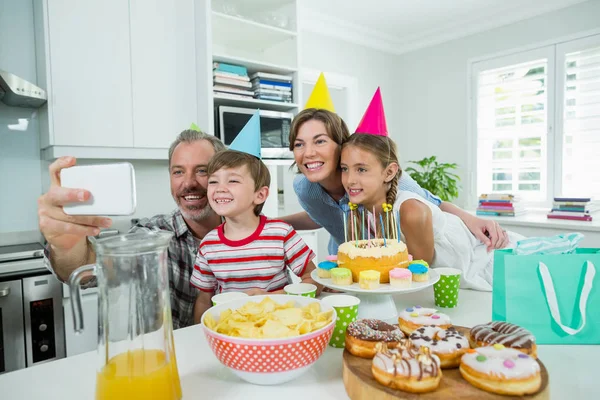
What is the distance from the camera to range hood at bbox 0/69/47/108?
200 cm

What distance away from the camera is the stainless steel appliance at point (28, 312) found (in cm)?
197

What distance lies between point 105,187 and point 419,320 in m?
0.59

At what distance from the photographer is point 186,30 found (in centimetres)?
276

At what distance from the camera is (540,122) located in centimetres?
385

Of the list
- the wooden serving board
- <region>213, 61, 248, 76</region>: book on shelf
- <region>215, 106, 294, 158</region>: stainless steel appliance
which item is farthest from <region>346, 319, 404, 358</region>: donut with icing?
<region>213, 61, 248, 76</region>: book on shelf

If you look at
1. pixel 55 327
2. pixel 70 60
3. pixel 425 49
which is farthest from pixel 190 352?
pixel 425 49

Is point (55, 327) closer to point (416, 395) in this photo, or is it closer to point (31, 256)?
point (31, 256)

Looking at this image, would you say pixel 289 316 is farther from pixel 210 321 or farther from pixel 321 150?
pixel 321 150

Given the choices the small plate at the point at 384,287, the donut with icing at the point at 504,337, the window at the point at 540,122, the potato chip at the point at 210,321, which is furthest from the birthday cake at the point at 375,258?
the window at the point at 540,122

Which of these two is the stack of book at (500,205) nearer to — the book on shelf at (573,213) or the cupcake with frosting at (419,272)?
the book on shelf at (573,213)

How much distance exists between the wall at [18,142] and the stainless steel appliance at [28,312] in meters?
0.46

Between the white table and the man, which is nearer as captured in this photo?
the white table

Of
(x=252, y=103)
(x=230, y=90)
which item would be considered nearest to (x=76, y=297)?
(x=230, y=90)

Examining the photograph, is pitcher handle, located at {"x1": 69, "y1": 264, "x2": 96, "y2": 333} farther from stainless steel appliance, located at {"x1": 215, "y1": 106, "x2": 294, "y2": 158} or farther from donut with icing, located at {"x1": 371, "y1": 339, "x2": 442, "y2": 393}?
stainless steel appliance, located at {"x1": 215, "y1": 106, "x2": 294, "y2": 158}
